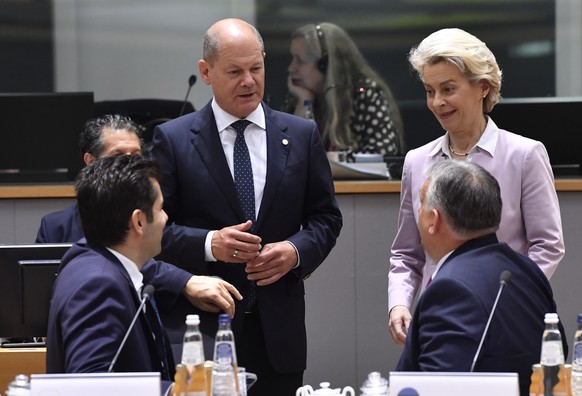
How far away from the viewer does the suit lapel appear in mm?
3131

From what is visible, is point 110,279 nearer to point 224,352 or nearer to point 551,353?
point 224,352

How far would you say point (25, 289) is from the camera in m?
2.99

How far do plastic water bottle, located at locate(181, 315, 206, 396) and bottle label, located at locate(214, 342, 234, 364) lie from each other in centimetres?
4

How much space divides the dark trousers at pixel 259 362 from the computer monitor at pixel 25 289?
0.57m

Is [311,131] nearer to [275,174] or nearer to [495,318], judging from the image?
[275,174]

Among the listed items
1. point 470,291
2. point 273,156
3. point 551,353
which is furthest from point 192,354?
point 273,156

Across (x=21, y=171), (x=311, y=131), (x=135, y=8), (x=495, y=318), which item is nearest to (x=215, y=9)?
(x=135, y=8)

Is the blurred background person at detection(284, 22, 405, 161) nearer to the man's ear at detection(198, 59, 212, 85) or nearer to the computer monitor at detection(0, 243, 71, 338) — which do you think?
the man's ear at detection(198, 59, 212, 85)

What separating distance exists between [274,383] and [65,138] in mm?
2801

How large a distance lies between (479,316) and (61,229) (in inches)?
72.1

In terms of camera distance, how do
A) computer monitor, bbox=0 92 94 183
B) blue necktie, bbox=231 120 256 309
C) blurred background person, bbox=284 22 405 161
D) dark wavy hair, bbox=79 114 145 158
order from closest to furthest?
blue necktie, bbox=231 120 256 309 < dark wavy hair, bbox=79 114 145 158 < computer monitor, bbox=0 92 94 183 < blurred background person, bbox=284 22 405 161

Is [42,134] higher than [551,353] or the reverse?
higher

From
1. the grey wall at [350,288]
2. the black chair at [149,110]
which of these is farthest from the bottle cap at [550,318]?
the black chair at [149,110]

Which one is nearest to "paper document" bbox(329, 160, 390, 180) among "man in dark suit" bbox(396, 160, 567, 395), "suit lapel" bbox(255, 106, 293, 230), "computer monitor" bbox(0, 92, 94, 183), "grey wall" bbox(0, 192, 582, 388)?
"grey wall" bbox(0, 192, 582, 388)
